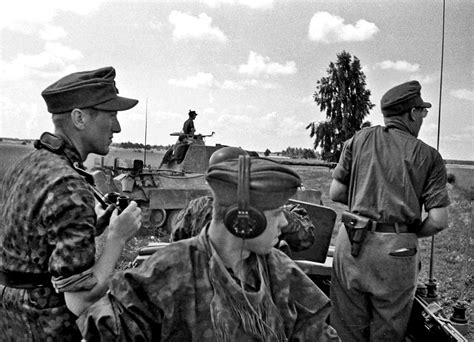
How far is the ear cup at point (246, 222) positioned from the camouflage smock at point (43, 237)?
0.65 m

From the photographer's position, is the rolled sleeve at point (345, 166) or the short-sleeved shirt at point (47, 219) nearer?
the short-sleeved shirt at point (47, 219)

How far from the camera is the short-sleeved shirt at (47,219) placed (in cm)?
179

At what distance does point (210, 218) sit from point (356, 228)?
3.05 feet

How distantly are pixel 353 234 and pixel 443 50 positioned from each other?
190 cm

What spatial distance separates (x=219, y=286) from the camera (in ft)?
5.12

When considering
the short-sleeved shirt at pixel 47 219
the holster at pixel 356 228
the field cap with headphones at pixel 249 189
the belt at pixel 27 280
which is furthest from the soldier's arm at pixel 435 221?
the belt at pixel 27 280

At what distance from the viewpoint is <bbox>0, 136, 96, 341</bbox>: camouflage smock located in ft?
5.89

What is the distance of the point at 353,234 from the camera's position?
2969 millimetres

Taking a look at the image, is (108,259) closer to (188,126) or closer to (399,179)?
(399,179)

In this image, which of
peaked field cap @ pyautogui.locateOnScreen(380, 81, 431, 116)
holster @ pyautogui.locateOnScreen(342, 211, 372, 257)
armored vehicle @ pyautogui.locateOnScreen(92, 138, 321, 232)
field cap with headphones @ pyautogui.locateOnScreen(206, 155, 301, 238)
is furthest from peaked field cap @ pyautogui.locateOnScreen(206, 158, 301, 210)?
armored vehicle @ pyautogui.locateOnScreen(92, 138, 321, 232)

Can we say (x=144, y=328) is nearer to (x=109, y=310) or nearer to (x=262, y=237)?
(x=109, y=310)

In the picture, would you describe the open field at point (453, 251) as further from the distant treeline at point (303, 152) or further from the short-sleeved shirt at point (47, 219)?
the distant treeline at point (303, 152)

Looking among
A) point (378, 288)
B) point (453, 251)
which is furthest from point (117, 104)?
point (453, 251)

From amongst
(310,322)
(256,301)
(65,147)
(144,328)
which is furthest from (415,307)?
(65,147)
